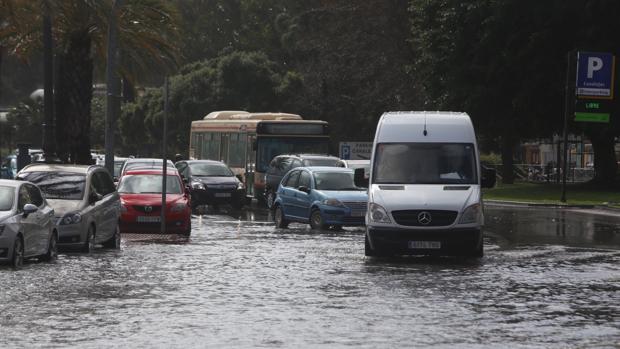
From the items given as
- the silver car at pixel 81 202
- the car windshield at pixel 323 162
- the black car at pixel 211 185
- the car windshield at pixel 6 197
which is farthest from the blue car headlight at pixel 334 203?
the black car at pixel 211 185

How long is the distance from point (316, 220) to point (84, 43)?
975cm

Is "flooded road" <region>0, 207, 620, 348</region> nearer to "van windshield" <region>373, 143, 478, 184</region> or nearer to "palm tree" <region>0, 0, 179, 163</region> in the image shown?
"van windshield" <region>373, 143, 478, 184</region>

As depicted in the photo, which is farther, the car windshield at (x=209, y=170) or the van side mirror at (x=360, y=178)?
the car windshield at (x=209, y=170)

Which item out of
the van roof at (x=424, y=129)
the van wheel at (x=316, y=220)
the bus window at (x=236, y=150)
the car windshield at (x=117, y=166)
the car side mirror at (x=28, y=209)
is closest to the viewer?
the car side mirror at (x=28, y=209)

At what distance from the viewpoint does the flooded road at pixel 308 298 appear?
42.1ft

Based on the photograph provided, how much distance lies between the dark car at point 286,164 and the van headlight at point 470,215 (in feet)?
62.0

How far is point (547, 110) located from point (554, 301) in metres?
41.0

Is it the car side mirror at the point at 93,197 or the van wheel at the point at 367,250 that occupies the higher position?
the car side mirror at the point at 93,197

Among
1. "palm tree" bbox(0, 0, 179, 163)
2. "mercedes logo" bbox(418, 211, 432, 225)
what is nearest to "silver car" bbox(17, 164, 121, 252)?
"mercedes logo" bbox(418, 211, 432, 225)

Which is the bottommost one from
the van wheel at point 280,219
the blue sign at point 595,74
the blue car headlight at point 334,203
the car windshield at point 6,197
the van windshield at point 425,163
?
the van wheel at point 280,219

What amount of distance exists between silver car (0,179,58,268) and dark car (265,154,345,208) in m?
19.3

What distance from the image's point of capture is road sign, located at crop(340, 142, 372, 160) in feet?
176

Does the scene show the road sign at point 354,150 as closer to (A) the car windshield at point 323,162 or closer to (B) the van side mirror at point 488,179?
(A) the car windshield at point 323,162

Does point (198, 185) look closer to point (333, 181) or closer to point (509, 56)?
point (333, 181)
